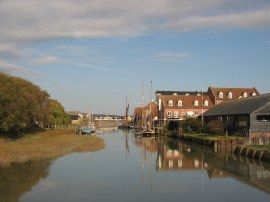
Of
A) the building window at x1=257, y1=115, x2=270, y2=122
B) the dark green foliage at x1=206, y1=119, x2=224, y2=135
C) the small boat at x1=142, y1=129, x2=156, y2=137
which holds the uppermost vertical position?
the building window at x1=257, y1=115, x2=270, y2=122

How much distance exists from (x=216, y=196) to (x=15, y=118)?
33879mm

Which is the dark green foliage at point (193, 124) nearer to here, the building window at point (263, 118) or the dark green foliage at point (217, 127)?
the dark green foliage at point (217, 127)

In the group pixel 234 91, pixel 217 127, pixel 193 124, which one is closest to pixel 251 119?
pixel 217 127

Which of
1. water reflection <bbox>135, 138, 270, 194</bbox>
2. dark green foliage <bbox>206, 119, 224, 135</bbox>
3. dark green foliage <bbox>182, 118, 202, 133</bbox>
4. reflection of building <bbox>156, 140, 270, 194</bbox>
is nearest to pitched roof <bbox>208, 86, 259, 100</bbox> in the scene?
dark green foliage <bbox>182, 118, 202, 133</bbox>

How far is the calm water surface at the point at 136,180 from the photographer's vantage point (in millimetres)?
22719

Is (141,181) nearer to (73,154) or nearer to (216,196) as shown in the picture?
(216,196)

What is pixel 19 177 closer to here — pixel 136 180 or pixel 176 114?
pixel 136 180

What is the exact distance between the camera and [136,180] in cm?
2814

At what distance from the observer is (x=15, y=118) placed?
50.8 m

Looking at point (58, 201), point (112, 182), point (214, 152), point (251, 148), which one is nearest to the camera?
point (58, 201)

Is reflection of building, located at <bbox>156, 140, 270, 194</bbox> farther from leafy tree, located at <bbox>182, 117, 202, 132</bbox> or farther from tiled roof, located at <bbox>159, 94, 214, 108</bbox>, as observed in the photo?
tiled roof, located at <bbox>159, 94, 214, 108</bbox>

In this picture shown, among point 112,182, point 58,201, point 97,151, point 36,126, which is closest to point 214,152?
point 97,151

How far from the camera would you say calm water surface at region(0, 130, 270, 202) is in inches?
894

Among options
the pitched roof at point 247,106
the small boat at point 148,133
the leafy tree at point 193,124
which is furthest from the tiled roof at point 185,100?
the pitched roof at point 247,106
